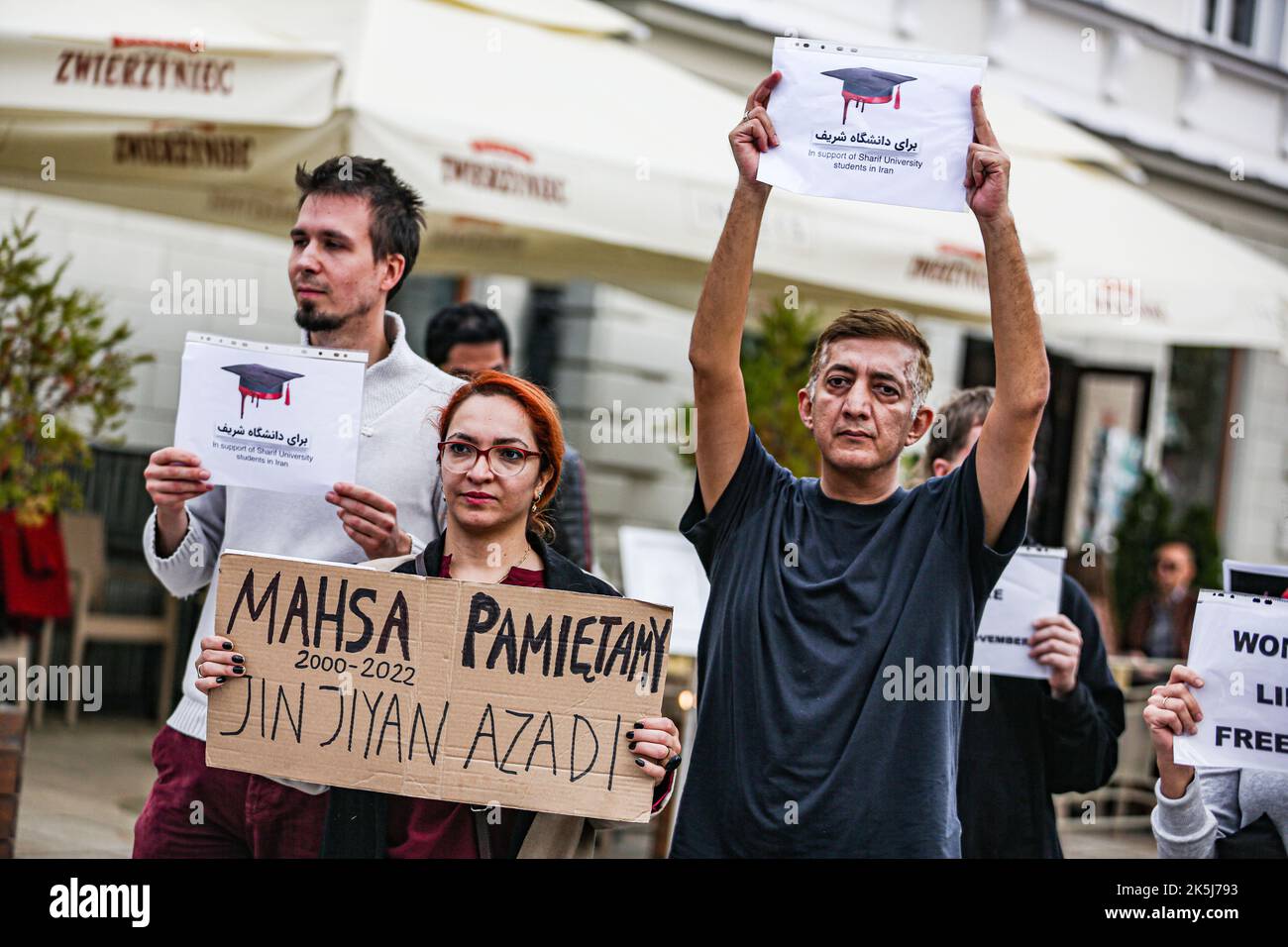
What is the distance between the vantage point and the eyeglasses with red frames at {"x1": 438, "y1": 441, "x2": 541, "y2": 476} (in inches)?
116

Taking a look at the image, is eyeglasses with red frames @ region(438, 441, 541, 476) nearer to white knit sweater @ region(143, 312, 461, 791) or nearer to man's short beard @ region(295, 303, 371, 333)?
white knit sweater @ region(143, 312, 461, 791)

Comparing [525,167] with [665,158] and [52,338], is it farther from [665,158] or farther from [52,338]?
[52,338]

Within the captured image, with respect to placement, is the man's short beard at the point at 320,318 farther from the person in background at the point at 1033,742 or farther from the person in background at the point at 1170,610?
the person in background at the point at 1170,610

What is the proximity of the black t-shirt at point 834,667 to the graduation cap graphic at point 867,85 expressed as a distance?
687 mm

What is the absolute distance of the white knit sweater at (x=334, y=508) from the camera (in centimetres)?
324

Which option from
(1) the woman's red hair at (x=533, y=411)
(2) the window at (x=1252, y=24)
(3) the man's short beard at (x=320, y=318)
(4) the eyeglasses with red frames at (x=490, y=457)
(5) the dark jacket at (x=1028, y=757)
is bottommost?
(5) the dark jacket at (x=1028, y=757)

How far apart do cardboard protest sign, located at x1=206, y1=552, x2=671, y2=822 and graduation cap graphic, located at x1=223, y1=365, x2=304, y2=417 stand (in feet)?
1.20

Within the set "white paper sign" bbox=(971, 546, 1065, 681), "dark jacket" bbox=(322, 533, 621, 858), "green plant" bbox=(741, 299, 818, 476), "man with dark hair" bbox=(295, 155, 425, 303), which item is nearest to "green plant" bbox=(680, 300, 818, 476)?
"green plant" bbox=(741, 299, 818, 476)

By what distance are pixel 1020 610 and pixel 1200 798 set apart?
0.80 meters

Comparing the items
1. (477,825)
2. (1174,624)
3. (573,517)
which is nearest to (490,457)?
(477,825)

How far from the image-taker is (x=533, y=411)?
302cm

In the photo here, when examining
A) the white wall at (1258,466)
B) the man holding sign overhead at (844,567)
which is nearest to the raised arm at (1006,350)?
the man holding sign overhead at (844,567)
